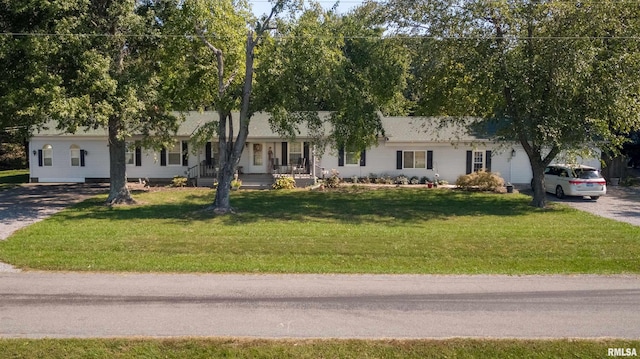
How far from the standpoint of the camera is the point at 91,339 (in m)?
7.58

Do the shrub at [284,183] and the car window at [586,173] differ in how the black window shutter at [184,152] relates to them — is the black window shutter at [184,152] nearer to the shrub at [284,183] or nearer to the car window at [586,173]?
the shrub at [284,183]

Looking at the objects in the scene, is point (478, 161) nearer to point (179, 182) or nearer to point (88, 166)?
point (179, 182)

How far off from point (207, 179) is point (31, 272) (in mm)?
18285

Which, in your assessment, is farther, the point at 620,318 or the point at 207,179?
the point at 207,179

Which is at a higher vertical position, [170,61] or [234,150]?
[170,61]

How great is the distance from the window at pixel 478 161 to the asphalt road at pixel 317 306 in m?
21.0

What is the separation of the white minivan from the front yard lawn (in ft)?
10.4

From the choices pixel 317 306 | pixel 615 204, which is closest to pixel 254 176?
pixel 615 204

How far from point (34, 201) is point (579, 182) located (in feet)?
81.1

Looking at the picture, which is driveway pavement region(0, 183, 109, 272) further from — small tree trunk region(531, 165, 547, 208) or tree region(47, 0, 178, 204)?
small tree trunk region(531, 165, 547, 208)

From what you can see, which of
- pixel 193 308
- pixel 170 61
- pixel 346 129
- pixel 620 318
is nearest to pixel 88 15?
pixel 170 61

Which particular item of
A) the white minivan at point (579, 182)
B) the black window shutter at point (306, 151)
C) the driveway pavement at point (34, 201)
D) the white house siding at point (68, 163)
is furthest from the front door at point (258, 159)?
the white minivan at point (579, 182)

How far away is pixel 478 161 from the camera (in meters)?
32.2

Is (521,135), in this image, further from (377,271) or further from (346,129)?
(377,271)
